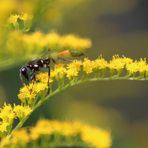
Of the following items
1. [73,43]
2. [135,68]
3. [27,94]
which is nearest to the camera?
[73,43]

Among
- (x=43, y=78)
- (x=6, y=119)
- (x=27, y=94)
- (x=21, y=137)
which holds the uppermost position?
(x=43, y=78)

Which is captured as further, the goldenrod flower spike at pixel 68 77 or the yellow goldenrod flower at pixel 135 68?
the yellow goldenrod flower at pixel 135 68

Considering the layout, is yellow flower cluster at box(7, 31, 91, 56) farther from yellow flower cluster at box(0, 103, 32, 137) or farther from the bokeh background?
the bokeh background

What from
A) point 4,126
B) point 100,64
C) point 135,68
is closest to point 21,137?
point 4,126

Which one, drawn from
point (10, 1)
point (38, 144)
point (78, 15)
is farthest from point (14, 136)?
point (78, 15)

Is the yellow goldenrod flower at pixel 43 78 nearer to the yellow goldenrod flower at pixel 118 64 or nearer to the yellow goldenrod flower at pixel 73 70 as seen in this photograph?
the yellow goldenrod flower at pixel 73 70

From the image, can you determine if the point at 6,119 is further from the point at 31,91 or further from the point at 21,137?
the point at 21,137

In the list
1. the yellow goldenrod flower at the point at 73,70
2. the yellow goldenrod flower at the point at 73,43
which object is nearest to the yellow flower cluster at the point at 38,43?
the yellow goldenrod flower at the point at 73,43
